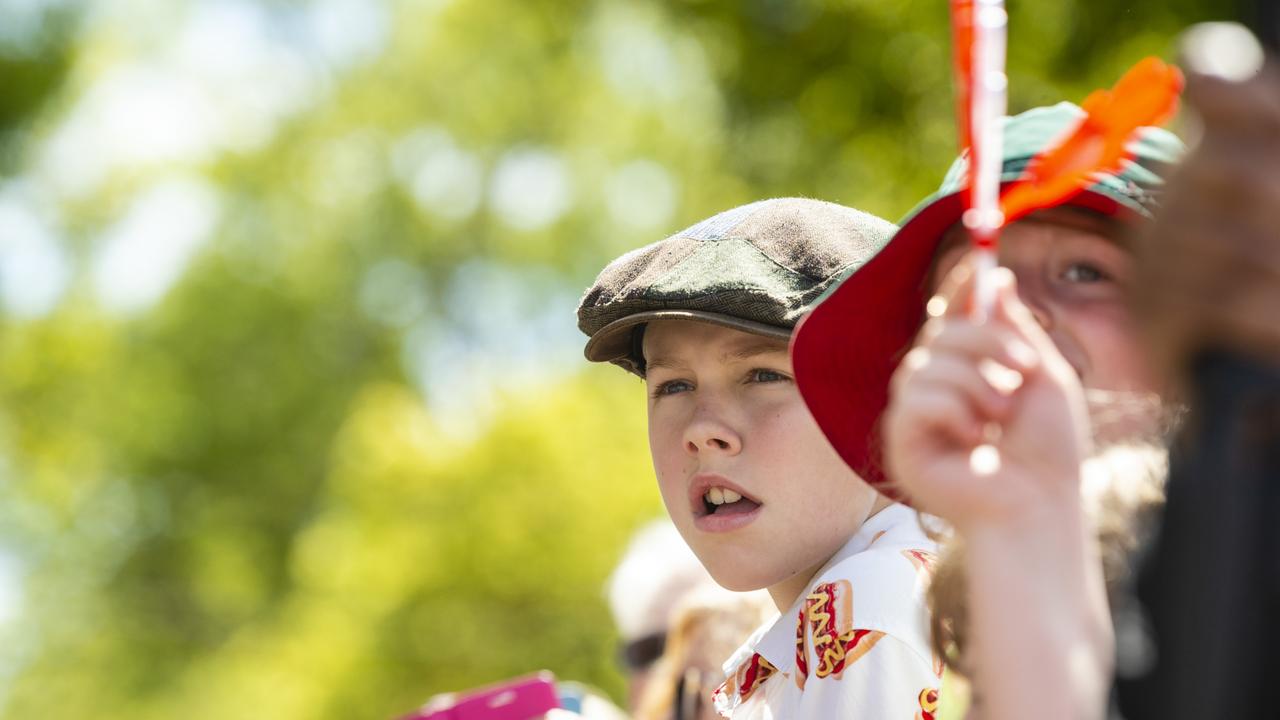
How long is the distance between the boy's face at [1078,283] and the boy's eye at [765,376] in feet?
2.30

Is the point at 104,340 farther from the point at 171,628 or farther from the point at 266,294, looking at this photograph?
the point at 171,628

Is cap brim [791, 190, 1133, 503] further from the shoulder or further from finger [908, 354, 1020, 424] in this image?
finger [908, 354, 1020, 424]

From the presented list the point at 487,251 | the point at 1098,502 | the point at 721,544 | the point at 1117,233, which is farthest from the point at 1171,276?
the point at 487,251

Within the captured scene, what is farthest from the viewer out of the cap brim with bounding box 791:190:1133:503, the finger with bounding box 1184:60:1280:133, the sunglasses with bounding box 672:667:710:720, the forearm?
the sunglasses with bounding box 672:667:710:720

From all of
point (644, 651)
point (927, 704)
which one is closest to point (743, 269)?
point (927, 704)

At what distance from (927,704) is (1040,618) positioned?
2.66 feet

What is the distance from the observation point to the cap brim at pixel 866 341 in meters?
1.59

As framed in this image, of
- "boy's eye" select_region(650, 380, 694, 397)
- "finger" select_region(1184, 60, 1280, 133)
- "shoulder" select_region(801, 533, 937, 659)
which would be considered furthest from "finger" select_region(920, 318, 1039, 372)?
"boy's eye" select_region(650, 380, 694, 397)

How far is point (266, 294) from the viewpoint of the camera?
740 inches

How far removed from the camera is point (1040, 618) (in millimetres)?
979

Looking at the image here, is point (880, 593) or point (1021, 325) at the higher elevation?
point (880, 593)

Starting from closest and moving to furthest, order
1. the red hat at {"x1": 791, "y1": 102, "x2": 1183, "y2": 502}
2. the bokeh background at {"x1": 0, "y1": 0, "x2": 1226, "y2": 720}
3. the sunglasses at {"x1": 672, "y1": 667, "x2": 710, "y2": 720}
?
1. the red hat at {"x1": 791, "y1": 102, "x2": 1183, "y2": 502}
2. the sunglasses at {"x1": 672, "y1": 667, "x2": 710, "y2": 720}
3. the bokeh background at {"x1": 0, "y1": 0, "x2": 1226, "y2": 720}

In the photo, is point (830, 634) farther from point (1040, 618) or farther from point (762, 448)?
point (1040, 618)

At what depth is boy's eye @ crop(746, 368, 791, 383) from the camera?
2109 mm
